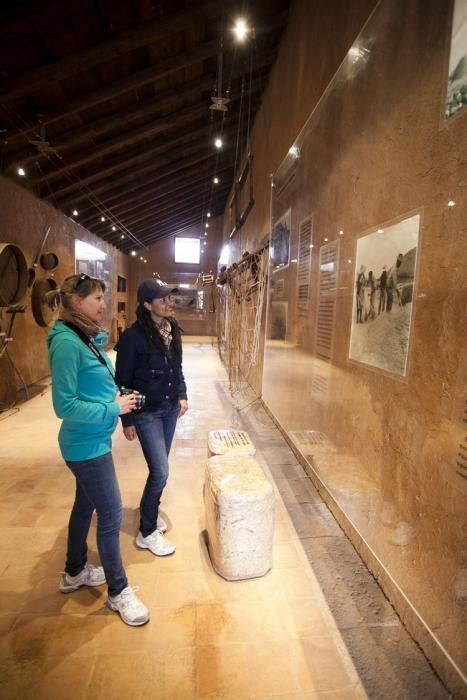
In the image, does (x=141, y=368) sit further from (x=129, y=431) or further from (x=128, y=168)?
(x=128, y=168)

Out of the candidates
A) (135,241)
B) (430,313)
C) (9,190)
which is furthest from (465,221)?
(135,241)

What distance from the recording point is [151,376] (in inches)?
77.4

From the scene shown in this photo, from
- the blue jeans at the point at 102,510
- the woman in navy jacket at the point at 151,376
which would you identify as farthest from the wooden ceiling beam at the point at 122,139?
the blue jeans at the point at 102,510

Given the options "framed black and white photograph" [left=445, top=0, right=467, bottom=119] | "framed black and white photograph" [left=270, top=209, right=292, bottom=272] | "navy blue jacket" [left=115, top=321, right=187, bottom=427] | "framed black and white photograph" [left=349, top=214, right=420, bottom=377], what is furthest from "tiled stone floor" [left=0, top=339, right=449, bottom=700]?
"framed black and white photograph" [left=270, top=209, right=292, bottom=272]

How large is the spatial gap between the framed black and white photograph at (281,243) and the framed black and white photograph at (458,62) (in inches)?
98.9

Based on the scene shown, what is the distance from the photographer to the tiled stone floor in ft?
4.45

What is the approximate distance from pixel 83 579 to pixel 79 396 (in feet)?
3.41

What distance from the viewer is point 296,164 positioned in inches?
142

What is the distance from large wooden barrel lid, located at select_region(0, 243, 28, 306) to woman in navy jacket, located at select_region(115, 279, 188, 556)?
325cm

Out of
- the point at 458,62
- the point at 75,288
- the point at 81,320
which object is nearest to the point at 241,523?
the point at 81,320

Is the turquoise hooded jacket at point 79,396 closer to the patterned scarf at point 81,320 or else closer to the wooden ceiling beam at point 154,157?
the patterned scarf at point 81,320

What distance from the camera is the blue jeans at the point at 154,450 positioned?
1958 mm

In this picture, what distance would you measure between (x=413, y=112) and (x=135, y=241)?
12.8 meters

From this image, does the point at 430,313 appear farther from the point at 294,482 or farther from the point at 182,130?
the point at 182,130
